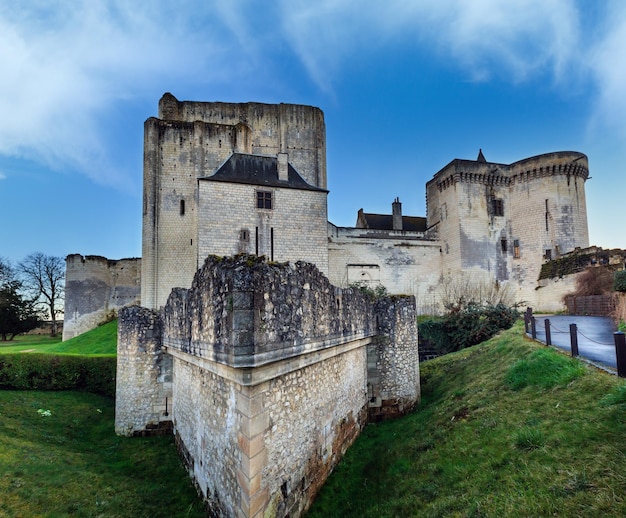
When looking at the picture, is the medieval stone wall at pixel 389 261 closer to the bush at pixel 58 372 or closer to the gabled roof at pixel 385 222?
the gabled roof at pixel 385 222

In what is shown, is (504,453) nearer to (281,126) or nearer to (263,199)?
(263,199)

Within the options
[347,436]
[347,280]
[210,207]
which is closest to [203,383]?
[347,436]

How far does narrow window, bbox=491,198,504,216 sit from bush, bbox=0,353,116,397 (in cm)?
3121

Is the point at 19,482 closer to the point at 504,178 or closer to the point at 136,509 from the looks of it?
the point at 136,509

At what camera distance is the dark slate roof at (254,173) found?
22462 mm

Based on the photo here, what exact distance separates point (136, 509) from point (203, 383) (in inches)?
98.9

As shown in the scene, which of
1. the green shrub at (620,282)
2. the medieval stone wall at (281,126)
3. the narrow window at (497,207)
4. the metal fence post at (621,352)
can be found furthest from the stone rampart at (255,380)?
the narrow window at (497,207)

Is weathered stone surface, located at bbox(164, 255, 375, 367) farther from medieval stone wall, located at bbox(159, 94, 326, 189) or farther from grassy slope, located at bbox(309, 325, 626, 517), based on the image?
medieval stone wall, located at bbox(159, 94, 326, 189)

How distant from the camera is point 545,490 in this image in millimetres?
4434

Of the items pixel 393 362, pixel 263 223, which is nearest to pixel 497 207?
pixel 263 223

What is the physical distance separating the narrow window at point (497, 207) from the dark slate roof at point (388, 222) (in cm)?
681

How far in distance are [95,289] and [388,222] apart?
1119 inches

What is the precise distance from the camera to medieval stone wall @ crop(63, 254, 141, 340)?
102ft

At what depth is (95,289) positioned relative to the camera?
3189 cm
